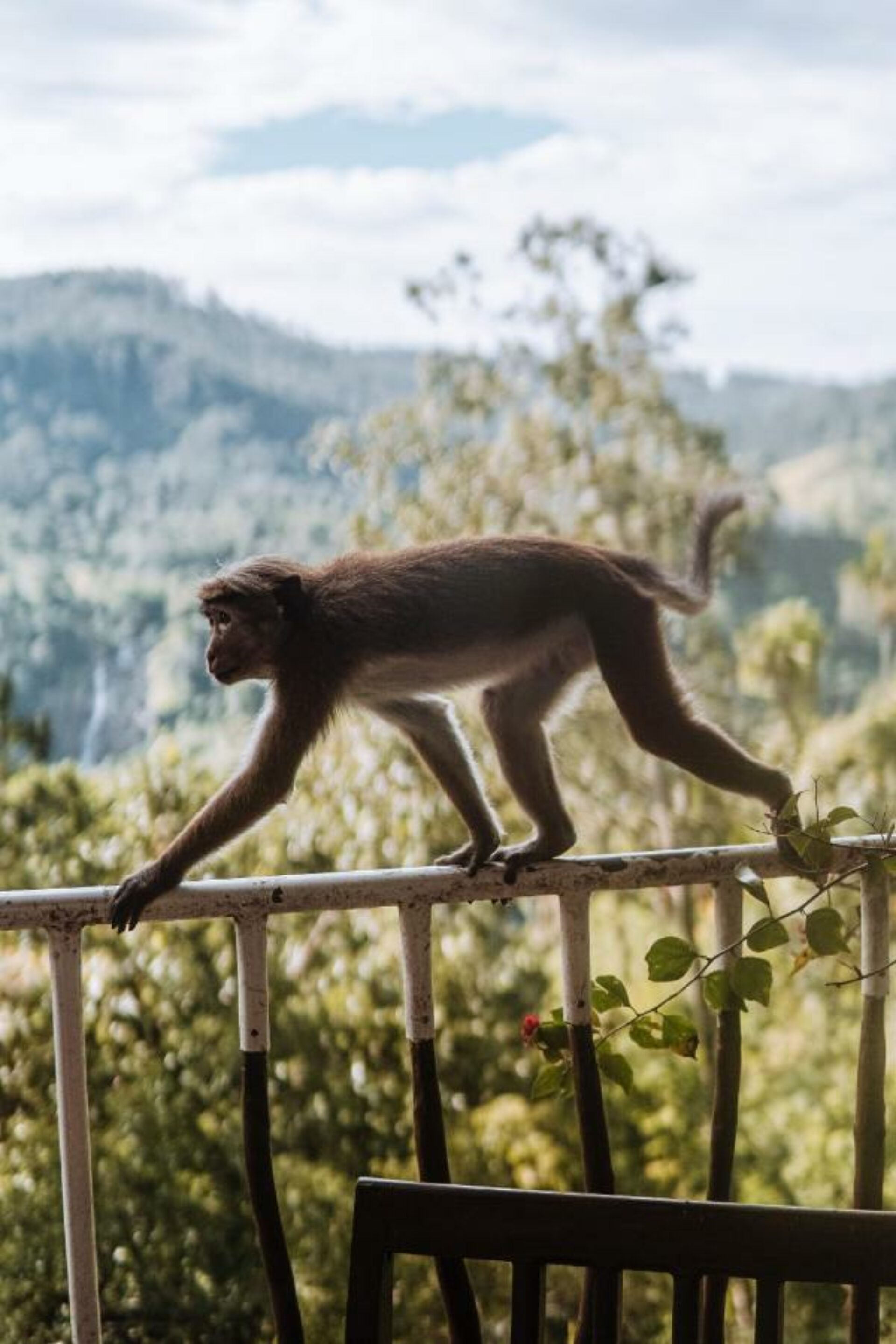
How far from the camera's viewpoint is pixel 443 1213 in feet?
2.79

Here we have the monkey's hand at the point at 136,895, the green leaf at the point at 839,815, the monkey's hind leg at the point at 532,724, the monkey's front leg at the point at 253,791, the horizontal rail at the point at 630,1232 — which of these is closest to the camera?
the horizontal rail at the point at 630,1232

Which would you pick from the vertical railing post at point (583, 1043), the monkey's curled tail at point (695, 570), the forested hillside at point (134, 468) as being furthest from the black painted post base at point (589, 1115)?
the forested hillside at point (134, 468)

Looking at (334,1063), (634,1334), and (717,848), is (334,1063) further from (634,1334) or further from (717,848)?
(717,848)

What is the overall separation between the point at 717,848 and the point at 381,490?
131 inches

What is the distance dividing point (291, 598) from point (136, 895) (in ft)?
1.87

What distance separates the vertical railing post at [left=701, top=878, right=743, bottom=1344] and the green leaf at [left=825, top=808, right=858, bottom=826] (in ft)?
0.87

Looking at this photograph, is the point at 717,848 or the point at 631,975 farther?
the point at 631,975

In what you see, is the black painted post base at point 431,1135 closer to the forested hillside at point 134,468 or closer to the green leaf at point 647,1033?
the green leaf at point 647,1033

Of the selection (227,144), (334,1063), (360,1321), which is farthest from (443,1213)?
(227,144)

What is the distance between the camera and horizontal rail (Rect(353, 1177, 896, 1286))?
816 millimetres

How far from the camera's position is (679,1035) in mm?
1214

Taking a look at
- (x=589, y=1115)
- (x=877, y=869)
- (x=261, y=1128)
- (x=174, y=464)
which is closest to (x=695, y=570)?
(x=877, y=869)

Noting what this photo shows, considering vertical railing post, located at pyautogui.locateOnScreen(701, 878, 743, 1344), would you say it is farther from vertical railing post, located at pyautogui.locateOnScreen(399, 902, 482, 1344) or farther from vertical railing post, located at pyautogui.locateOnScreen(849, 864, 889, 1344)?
vertical railing post, located at pyautogui.locateOnScreen(399, 902, 482, 1344)

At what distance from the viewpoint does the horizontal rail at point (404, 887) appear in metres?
1.24
